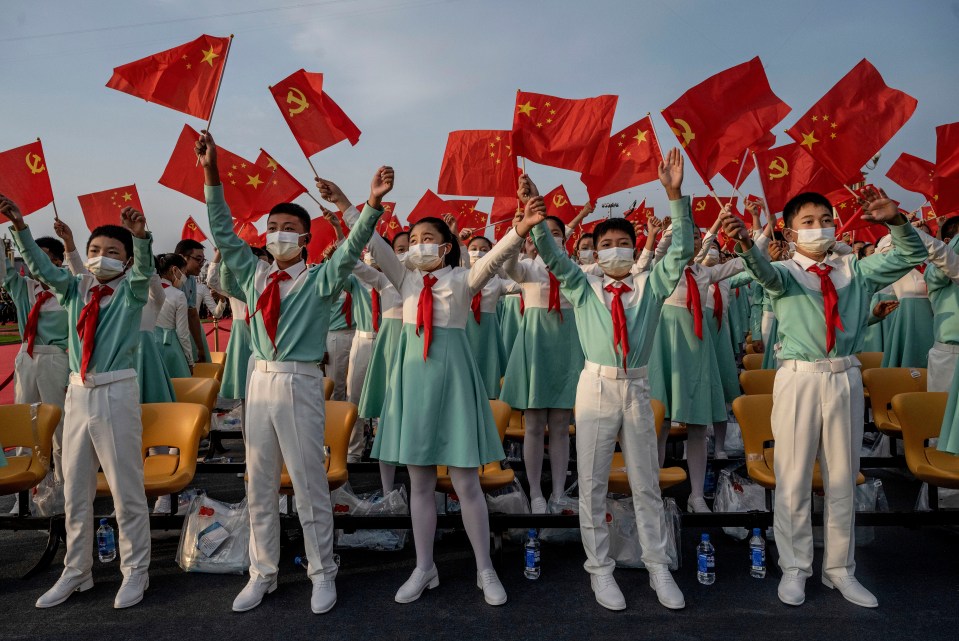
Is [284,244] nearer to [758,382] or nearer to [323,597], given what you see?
[323,597]

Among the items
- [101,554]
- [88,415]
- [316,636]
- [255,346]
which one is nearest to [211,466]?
[101,554]

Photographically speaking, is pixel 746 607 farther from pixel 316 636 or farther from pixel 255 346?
pixel 255 346

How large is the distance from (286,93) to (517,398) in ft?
9.39

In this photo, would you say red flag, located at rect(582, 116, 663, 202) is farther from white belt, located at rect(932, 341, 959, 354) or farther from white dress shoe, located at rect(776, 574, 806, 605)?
white dress shoe, located at rect(776, 574, 806, 605)

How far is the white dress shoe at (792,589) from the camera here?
3.35 meters

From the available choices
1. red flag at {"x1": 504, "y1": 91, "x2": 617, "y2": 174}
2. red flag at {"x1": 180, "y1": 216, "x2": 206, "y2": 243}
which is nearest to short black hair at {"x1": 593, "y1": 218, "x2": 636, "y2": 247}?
red flag at {"x1": 504, "y1": 91, "x2": 617, "y2": 174}

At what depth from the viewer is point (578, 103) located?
5.21 meters

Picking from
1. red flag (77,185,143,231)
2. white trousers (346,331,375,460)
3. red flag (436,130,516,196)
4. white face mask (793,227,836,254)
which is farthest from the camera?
red flag (77,185,143,231)

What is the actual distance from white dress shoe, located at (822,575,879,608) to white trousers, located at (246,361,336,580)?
9.11 feet

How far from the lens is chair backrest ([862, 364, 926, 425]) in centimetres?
525

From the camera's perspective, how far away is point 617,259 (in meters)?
3.60

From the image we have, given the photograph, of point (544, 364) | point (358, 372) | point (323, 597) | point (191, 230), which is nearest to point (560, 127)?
point (544, 364)

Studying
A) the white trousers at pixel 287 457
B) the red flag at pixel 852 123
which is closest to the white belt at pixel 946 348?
the red flag at pixel 852 123

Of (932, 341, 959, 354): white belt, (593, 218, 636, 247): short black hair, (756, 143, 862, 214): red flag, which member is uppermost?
(756, 143, 862, 214): red flag
